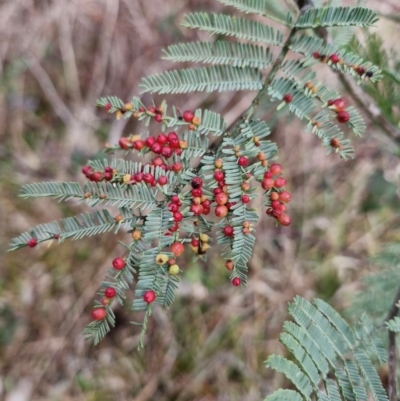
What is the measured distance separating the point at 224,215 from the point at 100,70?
2.95 meters

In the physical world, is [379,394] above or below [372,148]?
below

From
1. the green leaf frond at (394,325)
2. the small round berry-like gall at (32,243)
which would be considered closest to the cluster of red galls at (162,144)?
the small round berry-like gall at (32,243)

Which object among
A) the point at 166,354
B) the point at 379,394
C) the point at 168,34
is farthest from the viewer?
the point at 168,34

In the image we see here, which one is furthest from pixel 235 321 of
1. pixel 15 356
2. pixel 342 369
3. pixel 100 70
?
pixel 100 70

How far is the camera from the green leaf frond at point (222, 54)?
1171 millimetres

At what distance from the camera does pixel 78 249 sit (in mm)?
3035

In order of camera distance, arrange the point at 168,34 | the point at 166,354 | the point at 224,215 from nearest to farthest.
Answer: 1. the point at 224,215
2. the point at 166,354
3. the point at 168,34

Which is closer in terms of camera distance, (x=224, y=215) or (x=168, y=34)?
(x=224, y=215)

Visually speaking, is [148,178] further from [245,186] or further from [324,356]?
[324,356]

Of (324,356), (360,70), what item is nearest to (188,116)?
(360,70)

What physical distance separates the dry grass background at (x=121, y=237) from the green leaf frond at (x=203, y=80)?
1393 millimetres

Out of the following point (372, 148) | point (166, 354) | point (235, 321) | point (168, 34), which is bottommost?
point (166, 354)

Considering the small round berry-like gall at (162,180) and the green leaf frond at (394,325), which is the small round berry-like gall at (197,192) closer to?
the small round berry-like gall at (162,180)

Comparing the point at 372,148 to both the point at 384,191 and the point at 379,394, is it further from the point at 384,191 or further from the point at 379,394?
the point at 379,394
